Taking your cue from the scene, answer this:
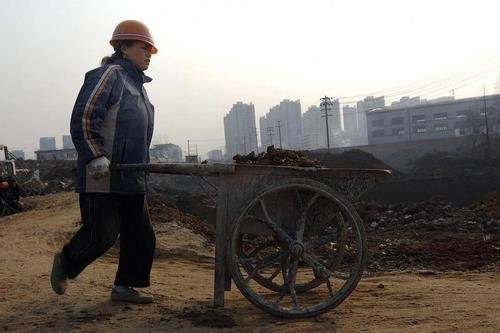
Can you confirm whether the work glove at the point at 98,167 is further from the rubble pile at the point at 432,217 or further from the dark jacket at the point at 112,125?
the rubble pile at the point at 432,217

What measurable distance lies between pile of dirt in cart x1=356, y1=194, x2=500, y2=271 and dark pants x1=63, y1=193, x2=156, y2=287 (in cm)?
323

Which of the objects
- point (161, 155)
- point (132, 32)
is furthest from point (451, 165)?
point (132, 32)

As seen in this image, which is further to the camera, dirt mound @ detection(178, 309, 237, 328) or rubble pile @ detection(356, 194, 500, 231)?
rubble pile @ detection(356, 194, 500, 231)

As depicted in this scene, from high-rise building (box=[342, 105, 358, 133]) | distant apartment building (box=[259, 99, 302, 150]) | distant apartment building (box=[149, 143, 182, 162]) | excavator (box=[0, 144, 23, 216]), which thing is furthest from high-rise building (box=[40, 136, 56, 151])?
excavator (box=[0, 144, 23, 216])

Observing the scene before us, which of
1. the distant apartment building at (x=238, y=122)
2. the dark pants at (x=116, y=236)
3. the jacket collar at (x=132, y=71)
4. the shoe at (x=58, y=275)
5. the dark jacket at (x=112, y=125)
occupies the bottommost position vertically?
the shoe at (x=58, y=275)

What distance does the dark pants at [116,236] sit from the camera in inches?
143

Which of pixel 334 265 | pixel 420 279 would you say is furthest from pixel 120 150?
pixel 420 279

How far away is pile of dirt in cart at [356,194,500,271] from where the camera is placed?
644 centimetres

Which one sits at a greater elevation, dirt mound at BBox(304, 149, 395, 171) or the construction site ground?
dirt mound at BBox(304, 149, 395, 171)

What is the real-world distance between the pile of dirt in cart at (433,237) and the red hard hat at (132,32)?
383 centimetres

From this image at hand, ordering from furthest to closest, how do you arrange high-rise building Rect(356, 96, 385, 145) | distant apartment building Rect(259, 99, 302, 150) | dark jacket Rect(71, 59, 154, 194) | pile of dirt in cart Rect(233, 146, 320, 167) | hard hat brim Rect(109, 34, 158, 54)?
1. high-rise building Rect(356, 96, 385, 145)
2. distant apartment building Rect(259, 99, 302, 150)
3. pile of dirt in cart Rect(233, 146, 320, 167)
4. hard hat brim Rect(109, 34, 158, 54)
5. dark jacket Rect(71, 59, 154, 194)

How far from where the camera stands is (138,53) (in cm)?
391

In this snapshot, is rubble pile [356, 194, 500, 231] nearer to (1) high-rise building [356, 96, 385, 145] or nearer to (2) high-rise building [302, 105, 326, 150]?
(2) high-rise building [302, 105, 326, 150]

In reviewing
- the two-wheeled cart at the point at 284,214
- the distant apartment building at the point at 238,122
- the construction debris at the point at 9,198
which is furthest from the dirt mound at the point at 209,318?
the distant apartment building at the point at 238,122
